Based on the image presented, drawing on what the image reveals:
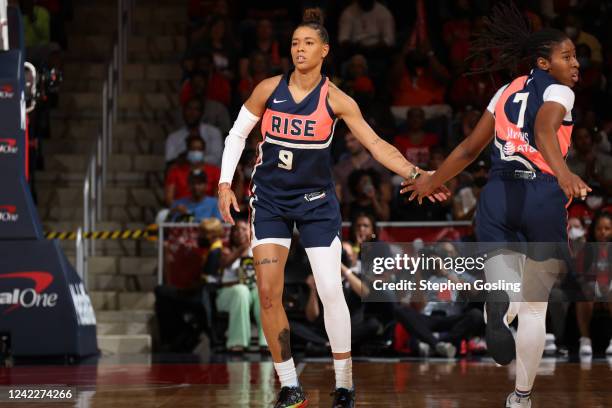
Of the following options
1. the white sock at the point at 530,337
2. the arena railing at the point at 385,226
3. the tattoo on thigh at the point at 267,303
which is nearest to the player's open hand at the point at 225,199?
the tattoo on thigh at the point at 267,303

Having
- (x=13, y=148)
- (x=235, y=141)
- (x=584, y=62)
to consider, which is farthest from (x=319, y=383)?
(x=584, y=62)

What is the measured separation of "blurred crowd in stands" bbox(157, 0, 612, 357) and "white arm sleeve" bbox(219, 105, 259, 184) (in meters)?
2.07

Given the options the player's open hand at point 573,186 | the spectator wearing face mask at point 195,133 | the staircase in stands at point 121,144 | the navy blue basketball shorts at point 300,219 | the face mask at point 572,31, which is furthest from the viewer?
the face mask at point 572,31

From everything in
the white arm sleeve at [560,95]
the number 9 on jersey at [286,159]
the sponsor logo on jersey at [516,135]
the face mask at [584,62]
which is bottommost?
the number 9 on jersey at [286,159]

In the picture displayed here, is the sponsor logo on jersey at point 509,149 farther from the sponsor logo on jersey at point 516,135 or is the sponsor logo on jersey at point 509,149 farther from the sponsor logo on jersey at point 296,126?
the sponsor logo on jersey at point 296,126

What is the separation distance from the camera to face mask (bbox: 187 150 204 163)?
1230 centimetres

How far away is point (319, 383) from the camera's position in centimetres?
788

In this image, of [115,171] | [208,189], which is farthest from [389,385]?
[115,171]

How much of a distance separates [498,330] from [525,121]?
1.13m

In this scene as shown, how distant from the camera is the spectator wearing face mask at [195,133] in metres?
12.8

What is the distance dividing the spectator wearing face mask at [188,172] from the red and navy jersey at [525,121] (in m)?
6.39

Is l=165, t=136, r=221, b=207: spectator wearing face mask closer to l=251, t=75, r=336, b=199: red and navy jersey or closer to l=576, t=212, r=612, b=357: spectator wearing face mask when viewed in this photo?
l=576, t=212, r=612, b=357: spectator wearing face mask

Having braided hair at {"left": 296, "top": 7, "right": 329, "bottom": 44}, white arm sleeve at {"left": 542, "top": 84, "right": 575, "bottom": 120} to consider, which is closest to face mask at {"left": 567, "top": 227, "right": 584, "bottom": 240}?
white arm sleeve at {"left": 542, "top": 84, "right": 575, "bottom": 120}

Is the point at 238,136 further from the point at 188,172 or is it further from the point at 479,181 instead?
the point at 188,172
